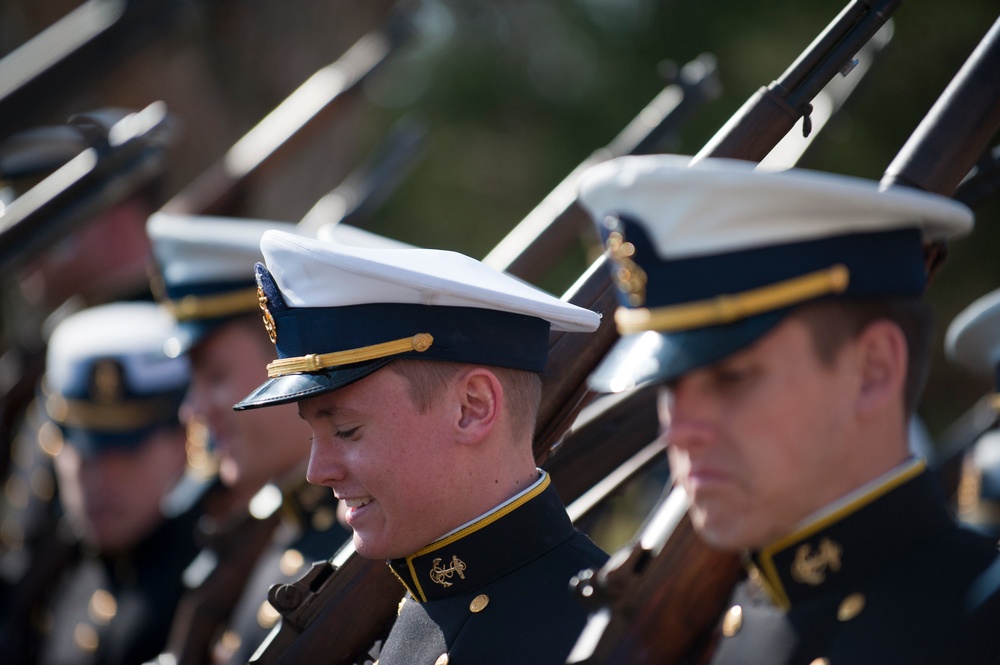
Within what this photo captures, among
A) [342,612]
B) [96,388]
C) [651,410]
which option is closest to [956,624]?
[342,612]

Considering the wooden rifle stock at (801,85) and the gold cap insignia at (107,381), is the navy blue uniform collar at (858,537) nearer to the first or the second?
the wooden rifle stock at (801,85)

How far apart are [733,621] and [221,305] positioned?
278cm

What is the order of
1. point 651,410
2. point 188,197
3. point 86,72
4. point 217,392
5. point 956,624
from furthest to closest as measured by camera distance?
point 188,197
point 217,392
point 651,410
point 86,72
point 956,624

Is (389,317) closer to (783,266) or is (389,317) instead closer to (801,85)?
(783,266)

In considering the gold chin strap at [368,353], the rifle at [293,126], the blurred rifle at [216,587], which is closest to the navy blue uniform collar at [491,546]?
the gold chin strap at [368,353]

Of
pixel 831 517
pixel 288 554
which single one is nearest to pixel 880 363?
pixel 831 517

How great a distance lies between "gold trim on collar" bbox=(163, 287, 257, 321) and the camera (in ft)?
14.3

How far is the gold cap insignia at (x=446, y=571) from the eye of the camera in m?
2.59

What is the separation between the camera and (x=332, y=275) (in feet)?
8.55

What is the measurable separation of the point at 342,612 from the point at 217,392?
155 centimetres

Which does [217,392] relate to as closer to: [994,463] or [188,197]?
[188,197]

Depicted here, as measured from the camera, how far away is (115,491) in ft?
17.2

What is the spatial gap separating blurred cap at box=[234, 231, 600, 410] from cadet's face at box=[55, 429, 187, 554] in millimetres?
2890

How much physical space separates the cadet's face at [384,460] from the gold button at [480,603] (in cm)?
18
